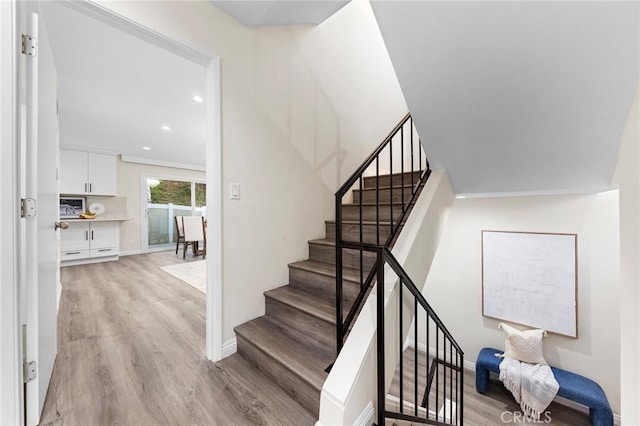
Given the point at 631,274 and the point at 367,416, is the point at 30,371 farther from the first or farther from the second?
the point at 631,274

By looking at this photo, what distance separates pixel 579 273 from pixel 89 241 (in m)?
8.33

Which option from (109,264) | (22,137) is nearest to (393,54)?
(22,137)

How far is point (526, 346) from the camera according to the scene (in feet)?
10.7

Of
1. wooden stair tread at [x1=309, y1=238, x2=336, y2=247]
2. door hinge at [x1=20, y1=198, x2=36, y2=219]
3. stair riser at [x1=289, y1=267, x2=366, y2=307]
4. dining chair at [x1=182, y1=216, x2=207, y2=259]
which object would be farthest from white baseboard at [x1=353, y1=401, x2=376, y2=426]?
dining chair at [x1=182, y1=216, x2=207, y2=259]

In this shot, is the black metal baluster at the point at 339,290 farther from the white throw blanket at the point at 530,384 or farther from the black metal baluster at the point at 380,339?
the white throw blanket at the point at 530,384

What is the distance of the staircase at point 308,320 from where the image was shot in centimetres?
141

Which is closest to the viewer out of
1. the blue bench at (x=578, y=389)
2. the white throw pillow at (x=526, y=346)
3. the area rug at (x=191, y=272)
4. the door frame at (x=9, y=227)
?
the door frame at (x=9, y=227)

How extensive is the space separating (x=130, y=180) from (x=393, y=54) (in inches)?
254

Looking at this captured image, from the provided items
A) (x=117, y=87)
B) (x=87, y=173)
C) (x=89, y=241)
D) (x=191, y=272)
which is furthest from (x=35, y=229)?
(x=87, y=173)

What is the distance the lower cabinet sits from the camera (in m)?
4.69

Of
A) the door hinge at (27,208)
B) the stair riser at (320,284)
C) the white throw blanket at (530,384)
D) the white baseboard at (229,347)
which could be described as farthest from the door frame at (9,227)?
the white throw blanket at (530,384)

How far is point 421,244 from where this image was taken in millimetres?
1867

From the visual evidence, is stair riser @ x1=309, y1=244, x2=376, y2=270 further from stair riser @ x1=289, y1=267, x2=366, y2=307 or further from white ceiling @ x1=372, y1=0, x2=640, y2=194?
white ceiling @ x1=372, y1=0, x2=640, y2=194

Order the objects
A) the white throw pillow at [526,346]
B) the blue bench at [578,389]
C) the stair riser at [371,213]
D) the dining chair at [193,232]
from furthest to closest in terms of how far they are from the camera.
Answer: the dining chair at [193,232], the white throw pillow at [526,346], the blue bench at [578,389], the stair riser at [371,213]
